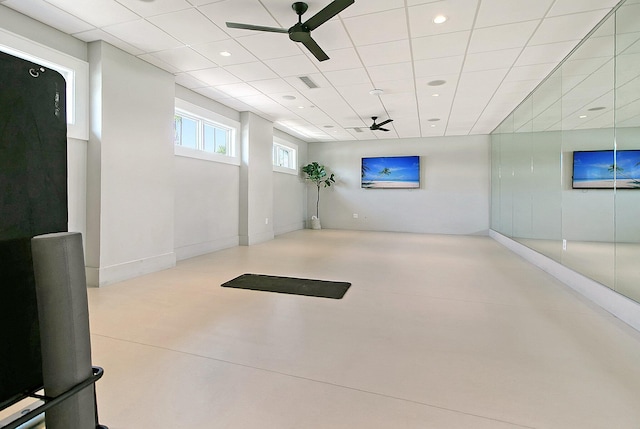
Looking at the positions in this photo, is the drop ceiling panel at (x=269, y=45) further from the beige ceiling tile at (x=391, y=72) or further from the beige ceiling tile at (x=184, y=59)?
the beige ceiling tile at (x=391, y=72)

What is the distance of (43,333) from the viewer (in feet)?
3.10

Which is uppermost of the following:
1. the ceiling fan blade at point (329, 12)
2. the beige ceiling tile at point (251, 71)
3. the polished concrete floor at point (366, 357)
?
the beige ceiling tile at point (251, 71)

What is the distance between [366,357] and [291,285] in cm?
197

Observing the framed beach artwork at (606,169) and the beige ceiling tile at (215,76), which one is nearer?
the framed beach artwork at (606,169)

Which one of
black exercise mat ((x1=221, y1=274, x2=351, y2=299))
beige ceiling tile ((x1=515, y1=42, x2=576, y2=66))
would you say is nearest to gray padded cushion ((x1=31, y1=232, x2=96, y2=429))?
black exercise mat ((x1=221, y1=274, x2=351, y2=299))

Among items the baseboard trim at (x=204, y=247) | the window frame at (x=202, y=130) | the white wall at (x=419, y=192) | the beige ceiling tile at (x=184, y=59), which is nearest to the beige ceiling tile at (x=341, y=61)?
the beige ceiling tile at (x=184, y=59)

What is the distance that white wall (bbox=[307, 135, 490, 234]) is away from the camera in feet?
31.6

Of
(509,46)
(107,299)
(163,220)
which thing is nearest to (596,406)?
(509,46)

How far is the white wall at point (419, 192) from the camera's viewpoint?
9617mm

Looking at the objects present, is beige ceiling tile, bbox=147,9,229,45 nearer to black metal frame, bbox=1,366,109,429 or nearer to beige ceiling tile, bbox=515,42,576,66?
black metal frame, bbox=1,366,109,429

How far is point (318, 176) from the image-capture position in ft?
34.3

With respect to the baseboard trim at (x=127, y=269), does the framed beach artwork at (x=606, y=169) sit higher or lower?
higher

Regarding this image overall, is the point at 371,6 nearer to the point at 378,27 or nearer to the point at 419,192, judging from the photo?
the point at 378,27

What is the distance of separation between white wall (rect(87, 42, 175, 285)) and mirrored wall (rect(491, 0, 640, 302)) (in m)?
Result: 5.62
